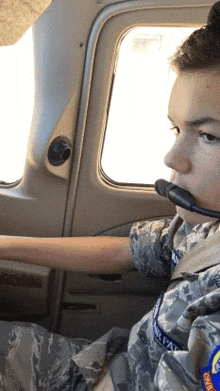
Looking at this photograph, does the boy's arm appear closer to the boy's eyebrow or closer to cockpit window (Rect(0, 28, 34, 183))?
cockpit window (Rect(0, 28, 34, 183))

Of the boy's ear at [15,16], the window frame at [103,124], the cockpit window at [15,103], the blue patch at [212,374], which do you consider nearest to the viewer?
the blue patch at [212,374]

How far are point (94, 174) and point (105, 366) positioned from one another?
0.54 metres

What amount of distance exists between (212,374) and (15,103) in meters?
0.96

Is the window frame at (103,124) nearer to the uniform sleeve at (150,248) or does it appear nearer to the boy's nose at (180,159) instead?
the uniform sleeve at (150,248)

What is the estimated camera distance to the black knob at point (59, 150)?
56.9 inches

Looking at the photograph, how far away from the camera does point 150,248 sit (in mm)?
1262

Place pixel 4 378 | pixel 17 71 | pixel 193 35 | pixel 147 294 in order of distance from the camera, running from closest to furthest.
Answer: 1. pixel 193 35
2. pixel 4 378
3. pixel 17 71
4. pixel 147 294

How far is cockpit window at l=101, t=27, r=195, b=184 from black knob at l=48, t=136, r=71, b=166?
12 cm

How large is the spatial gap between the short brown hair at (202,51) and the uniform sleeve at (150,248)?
41cm

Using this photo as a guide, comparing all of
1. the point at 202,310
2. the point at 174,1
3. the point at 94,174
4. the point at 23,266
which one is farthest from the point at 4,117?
the point at 202,310

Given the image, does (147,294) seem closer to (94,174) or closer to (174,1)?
(94,174)

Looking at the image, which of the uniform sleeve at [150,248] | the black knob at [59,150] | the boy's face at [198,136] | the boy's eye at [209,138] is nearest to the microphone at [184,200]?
the boy's face at [198,136]

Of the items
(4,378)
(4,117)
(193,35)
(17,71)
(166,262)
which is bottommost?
(4,378)

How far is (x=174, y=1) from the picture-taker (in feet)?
4.23
